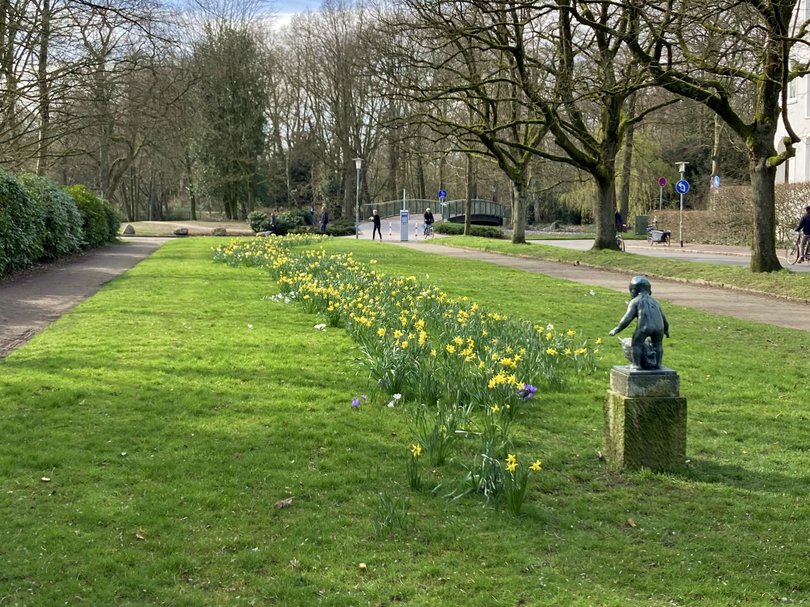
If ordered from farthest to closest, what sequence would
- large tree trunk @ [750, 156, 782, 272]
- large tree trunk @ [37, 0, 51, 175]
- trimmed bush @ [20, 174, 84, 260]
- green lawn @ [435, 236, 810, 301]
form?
trimmed bush @ [20, 174, 84, 260] → large tree trunk @ [750, 156, 782, 272] → green lawn @ [435, 236, 810, 301] → large tree trunk @ [37, 0, 51, 175]

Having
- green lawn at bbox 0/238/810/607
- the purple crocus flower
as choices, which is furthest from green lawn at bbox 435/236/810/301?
the purple crocus flower

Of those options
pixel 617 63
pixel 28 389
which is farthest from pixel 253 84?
pixel 28 389

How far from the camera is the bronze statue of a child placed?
456 cm

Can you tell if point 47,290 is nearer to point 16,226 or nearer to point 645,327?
point 16,226

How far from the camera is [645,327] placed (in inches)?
180

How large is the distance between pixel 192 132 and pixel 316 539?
52279 mm

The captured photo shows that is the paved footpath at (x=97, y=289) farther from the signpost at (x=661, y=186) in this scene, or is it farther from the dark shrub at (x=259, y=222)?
the dark shrub at (x=259, y=222)

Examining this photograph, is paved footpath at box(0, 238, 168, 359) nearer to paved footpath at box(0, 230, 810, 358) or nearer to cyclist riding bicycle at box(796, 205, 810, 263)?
paved footpath at box(0, 230, 810, 358)

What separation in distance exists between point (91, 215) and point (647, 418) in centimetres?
2676

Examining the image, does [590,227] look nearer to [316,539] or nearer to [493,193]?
[493,193]

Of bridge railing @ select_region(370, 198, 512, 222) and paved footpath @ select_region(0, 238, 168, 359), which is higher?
bridge railing @ select_region(370, 198, 512, 222)

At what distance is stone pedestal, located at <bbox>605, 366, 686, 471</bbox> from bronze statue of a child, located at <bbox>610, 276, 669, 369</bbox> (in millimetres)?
69

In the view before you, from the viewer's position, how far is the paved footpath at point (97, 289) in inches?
435

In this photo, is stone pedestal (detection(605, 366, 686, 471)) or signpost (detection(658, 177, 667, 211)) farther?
signpost (detection(658, 177, 667, 211))
